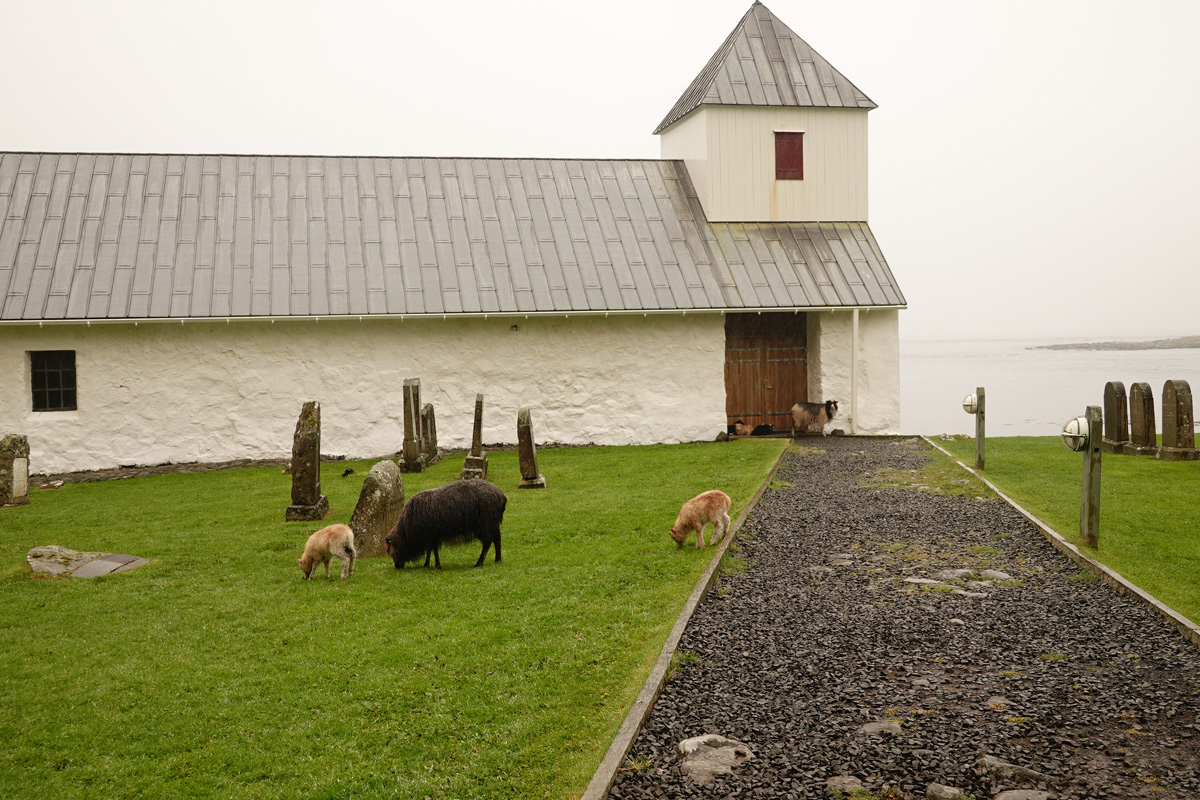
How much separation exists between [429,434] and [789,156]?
1092 centimetres

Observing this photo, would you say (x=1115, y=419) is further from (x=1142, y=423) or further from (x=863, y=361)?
(x=863, y=361)

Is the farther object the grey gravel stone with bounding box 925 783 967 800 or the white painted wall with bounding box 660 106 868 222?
the white painted wall with bounding box 660 106 868 222

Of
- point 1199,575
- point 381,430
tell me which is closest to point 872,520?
point 1199,575

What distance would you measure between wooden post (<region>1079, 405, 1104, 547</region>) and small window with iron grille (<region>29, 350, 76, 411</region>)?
55.9 ft

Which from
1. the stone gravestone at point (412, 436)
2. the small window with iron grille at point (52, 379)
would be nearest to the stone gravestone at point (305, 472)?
the stone gravestone at point (412, 436)

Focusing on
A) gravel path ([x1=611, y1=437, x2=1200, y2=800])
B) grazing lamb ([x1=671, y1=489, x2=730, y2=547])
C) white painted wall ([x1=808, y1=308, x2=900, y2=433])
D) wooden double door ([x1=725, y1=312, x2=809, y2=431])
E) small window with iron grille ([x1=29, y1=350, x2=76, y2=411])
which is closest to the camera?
gravel path ([x1=611, y1=437, x2=1200, y2=800])

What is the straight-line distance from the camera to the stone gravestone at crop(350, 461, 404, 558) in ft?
32.9

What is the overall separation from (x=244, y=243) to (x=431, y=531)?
40.1 ft

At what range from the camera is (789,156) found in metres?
21.2

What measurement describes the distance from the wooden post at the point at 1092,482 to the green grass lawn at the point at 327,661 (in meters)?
3.89

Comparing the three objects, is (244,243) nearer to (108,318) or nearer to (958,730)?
(108,318)

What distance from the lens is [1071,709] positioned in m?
5.33

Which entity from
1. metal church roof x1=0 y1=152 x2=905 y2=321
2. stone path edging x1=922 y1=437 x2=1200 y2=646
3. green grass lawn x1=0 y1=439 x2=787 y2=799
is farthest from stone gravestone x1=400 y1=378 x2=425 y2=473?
stone path edging x1=922 y1=437 x2=1200 y2=646

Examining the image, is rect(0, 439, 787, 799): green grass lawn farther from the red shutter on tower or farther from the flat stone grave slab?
the red shutter on tower
